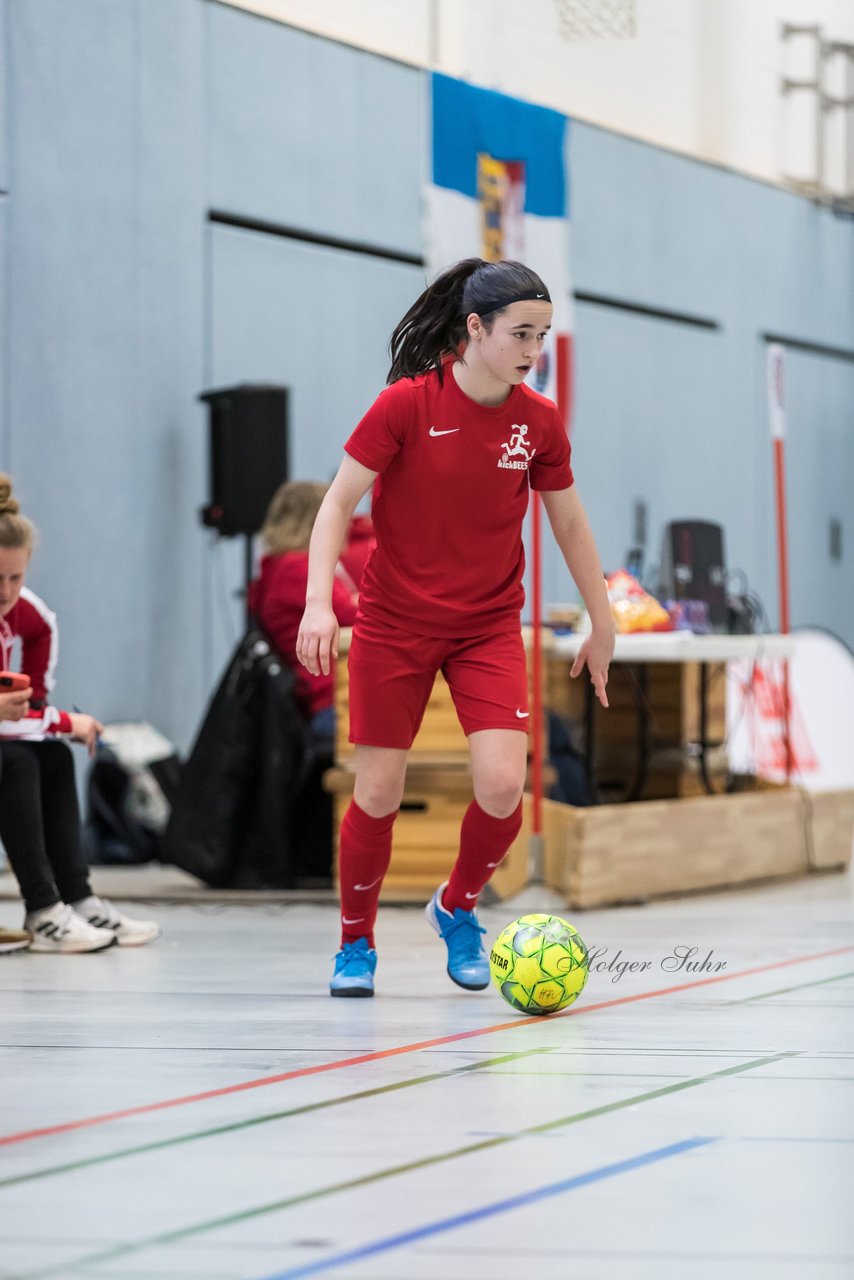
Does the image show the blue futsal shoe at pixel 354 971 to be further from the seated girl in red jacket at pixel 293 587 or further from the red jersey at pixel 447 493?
the seated girl in red jacket at pixel 293 587

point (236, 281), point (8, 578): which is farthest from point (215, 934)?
point (236, 281)

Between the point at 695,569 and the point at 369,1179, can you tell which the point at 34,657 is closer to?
the point at 369,1179

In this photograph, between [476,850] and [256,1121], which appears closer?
[256,1121]

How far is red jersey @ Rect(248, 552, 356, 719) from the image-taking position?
625 cm

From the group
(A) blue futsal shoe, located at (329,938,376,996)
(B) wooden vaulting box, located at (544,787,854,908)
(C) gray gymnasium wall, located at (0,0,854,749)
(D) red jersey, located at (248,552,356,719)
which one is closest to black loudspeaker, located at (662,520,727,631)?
(B) wooden vaulting box, located at (544,787,854,908)

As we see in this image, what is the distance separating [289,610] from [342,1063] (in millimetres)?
3294

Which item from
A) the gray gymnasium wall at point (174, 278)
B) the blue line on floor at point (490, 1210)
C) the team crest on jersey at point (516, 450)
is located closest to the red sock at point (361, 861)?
the team crest on jersey at point (516, 450)

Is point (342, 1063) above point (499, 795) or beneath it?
beneath

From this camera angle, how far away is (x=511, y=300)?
144 inches

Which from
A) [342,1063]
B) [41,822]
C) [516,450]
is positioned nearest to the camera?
[342,1063]

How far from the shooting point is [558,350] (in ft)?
20.8

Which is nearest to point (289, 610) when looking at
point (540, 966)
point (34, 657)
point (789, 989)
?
point (34, 657)

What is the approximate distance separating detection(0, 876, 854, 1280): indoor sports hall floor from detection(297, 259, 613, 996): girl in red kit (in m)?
0.42

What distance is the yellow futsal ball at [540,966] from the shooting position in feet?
11.7
